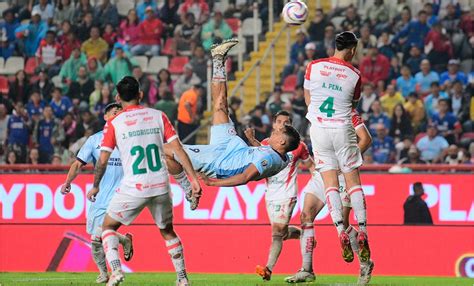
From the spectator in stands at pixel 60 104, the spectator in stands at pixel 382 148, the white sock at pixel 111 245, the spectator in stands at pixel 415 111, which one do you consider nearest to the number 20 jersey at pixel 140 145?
the white sock at pixel 111 245

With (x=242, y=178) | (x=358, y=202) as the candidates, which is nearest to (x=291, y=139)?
(x=242, y=178)

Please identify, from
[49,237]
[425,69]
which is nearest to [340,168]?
[49,237]

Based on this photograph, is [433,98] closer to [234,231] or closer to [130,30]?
[234,231]

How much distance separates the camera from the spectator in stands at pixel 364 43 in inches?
1005

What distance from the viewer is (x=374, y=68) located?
25.0 meters

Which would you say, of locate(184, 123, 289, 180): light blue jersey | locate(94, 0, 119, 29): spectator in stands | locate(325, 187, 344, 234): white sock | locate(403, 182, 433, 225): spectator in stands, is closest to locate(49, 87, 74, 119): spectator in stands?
locate(94, 0, 119, 29): spectator in stands

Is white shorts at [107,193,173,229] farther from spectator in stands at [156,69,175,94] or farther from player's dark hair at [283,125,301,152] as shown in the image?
spectator in stands at [156,69,175,94]

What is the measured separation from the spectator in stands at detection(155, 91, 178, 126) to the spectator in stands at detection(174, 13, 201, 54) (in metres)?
2.64

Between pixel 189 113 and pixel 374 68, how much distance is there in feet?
12.7

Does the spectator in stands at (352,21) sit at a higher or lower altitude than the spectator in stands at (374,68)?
higher

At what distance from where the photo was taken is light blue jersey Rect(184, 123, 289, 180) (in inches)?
546

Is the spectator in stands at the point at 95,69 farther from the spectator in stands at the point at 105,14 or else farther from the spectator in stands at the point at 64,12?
the spectator in stands at the point at 64,12

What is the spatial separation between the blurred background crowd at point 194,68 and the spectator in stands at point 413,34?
2 centimetres

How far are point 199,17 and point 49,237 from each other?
29.4ft
